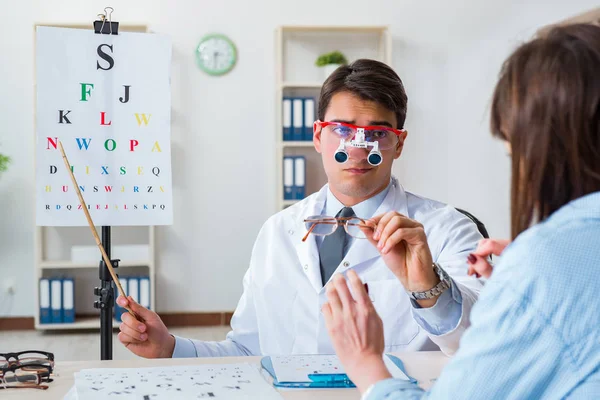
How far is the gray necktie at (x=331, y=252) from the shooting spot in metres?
1.77

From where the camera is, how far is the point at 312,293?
68.9 inches

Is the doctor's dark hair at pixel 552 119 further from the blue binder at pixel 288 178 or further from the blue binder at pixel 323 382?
the blue binder at pixel 288 178

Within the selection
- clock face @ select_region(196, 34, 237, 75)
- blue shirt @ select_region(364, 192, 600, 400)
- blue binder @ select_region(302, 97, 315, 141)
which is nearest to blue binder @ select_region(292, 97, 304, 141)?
blue binder @ select_region(302, 97, 315, 141)

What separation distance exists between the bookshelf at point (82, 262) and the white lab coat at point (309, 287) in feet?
9.12

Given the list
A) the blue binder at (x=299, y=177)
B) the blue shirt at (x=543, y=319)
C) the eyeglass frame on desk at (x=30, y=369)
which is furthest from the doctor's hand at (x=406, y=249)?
the blue binder at (x=299, y=177)

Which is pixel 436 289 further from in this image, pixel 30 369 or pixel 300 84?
pixel 300 84

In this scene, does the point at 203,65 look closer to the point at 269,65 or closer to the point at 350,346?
the point at 269,65

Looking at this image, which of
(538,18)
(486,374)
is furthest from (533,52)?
(538,18)

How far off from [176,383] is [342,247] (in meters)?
0.72

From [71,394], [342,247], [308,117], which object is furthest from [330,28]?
[71,394]

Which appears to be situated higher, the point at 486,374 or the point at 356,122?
the point at 356,122

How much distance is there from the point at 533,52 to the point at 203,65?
13.4 feet

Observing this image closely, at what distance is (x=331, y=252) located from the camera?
5.83 feet

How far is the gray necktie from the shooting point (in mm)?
1771
